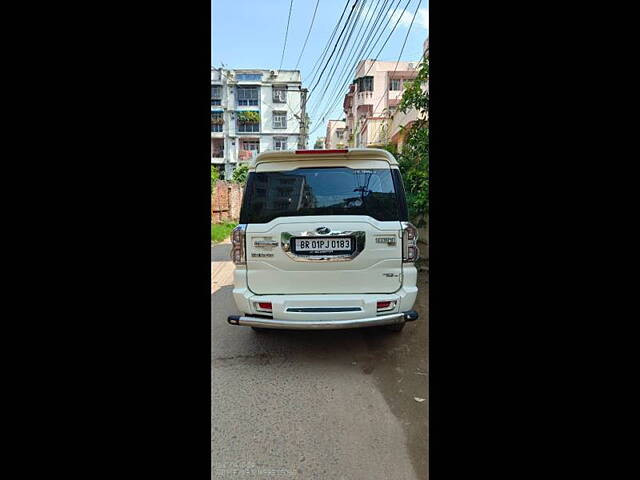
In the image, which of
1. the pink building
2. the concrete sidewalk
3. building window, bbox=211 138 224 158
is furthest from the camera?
building window, bbox=211 138 224 158

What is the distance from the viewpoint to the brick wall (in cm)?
1742

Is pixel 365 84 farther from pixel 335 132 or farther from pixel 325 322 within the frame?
pixel 325 322

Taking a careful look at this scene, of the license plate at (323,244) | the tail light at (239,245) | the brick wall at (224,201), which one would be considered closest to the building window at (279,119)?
the brick wall at (224,201)

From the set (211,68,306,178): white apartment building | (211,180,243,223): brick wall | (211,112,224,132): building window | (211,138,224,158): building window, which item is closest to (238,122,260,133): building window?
(211,68,306,178): white apartment building

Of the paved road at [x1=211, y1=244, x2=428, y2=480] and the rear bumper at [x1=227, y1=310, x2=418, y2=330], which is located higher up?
the rear bumper at [x1=227, y1=310, x2=418, y2=330]

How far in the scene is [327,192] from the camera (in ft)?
10.5

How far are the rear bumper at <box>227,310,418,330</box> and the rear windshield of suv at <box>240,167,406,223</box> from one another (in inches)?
35.4

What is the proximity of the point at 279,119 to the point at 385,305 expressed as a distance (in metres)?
36.8

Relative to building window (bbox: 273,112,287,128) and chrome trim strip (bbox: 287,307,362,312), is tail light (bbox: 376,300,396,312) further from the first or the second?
building window (bbox: 273,112,287,128)

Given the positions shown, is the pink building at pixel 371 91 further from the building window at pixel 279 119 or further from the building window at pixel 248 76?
the building window at pixel 248 76
